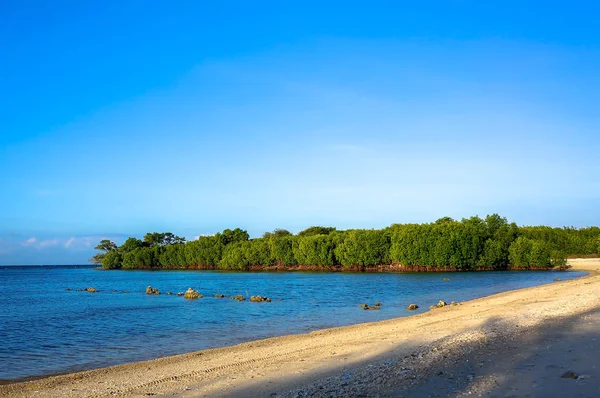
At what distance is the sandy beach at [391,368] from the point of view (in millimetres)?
11586

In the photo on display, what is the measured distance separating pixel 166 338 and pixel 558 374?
21.5 meters

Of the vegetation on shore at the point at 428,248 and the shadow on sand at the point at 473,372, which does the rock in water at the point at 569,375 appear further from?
the vegetation on shore at the point at 428,248

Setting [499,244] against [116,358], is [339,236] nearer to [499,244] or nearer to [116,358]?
[499,244]

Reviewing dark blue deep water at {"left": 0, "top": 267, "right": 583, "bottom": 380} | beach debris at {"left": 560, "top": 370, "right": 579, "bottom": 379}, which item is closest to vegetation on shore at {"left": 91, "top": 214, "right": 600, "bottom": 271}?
dark blue deep water at {"left": 0, "top": 267, "right": 583, "bottom": 380}

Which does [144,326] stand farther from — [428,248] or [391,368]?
[428,248]

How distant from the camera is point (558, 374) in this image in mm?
11594

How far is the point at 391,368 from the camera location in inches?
557

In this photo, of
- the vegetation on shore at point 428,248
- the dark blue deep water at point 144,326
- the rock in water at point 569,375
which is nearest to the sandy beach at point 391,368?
the rock in water at point 569,375

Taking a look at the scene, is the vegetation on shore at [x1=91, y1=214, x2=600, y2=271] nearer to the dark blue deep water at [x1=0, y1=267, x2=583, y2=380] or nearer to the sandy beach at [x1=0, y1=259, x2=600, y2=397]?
the dark blue deep water at [x1=0, y1=267, x2=583, y2=380]

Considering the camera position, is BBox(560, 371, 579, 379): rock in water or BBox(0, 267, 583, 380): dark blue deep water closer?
BBox(560, 371, 579, 379): rock in water

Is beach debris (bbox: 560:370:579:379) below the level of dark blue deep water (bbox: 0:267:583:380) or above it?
above

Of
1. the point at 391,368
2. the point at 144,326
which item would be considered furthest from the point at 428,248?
the point at 391,368

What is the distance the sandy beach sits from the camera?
38.0ft

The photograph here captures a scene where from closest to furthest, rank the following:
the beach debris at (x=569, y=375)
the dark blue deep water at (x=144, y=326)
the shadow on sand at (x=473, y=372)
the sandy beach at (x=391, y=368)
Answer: the shadow on sand at (x=473, y=372), the beach debris at (x=569, y=375), the sandy beach at (x=391, y=368), the dark blue deep water at (x=144, y=326)
